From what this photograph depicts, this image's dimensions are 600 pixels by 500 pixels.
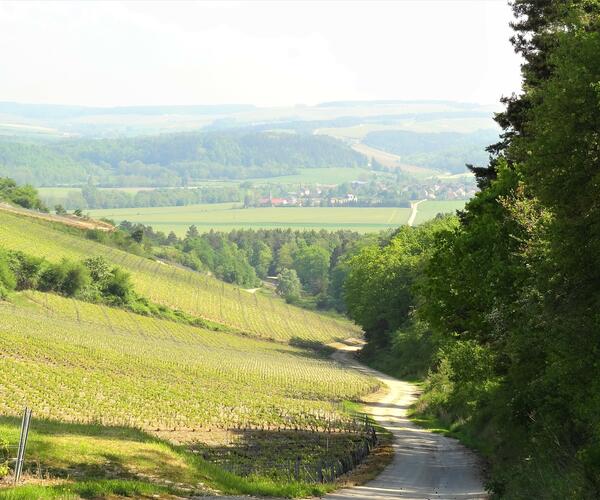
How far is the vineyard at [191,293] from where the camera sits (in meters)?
142

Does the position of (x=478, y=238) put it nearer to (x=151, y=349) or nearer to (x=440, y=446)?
(x=440, y=446)

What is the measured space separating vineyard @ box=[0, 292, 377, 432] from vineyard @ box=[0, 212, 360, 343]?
19957 millimetres

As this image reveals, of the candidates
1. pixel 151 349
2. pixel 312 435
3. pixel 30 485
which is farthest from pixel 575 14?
pixel 151 349

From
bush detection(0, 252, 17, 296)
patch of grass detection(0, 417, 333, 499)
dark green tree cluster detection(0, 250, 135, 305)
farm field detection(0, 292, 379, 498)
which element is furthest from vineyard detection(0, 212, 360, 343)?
patch of grass detection(0, 417, 333, 499)

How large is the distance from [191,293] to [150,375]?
84.1m

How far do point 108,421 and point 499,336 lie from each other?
18.7 meters

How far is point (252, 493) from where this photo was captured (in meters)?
26.2

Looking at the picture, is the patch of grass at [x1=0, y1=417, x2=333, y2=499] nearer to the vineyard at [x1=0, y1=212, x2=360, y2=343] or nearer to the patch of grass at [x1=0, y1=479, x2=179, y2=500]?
the patch of grass at [x1=0, y1=479, x2=179, y2=500]

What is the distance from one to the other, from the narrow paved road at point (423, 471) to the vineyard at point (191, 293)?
85.5 m

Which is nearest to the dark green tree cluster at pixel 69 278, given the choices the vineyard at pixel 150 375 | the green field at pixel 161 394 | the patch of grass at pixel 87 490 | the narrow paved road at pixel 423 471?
the green field at pixel 161 394

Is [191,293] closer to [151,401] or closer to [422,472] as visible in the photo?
[151,401]

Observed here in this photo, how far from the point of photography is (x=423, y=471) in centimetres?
3572

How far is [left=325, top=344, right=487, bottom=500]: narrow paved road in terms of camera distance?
2891cm

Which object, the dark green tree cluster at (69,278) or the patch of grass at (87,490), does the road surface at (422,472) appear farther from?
the dark green tree cluster at (69,278)
